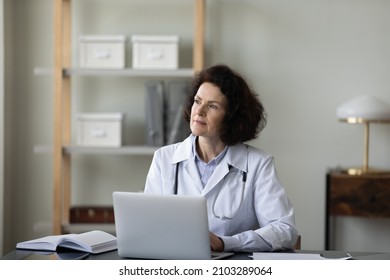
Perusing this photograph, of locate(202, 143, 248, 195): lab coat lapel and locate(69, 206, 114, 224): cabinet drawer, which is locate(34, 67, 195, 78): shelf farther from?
locate(202, 143, 248, 195): lab coat lapel

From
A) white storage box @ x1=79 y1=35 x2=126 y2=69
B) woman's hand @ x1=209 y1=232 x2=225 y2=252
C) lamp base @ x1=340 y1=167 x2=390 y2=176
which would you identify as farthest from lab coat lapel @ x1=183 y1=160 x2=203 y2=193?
lamp base @ x1=340 y1=167 x2=390 y2=176

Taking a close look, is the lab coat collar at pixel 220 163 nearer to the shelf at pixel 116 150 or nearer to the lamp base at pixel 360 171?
the shelf at pixel 116 150

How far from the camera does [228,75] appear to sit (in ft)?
7.09

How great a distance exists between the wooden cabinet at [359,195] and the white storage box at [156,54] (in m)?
0.93

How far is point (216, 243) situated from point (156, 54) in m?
1.72

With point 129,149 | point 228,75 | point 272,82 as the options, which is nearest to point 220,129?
point 228,75

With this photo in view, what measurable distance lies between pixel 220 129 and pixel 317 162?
159cm

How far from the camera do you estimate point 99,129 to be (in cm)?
338

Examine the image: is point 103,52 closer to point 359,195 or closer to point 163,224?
point 359,195

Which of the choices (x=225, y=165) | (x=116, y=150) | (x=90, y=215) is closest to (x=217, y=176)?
(x=225, y=165)

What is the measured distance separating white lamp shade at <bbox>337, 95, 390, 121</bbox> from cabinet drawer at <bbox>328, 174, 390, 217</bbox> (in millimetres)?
275

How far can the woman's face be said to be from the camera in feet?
6.86

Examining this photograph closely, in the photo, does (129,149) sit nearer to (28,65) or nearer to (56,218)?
(56,218)

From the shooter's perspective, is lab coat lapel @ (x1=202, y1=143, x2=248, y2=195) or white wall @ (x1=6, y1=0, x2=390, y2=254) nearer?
lab coat lapel @ (x1=202, y1=143, x2=248, y2=195)
